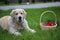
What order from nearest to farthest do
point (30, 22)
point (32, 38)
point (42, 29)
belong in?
point (32, 38)
point (42, 29)
point (30, 22)

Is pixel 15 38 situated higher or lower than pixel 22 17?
lower

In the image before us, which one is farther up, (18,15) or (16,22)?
(18,15)

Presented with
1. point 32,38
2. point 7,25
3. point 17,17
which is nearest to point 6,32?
point 7,25

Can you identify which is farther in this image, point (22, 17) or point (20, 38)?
point (22, 17)

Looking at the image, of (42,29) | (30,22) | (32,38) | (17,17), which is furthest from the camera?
(30,22)

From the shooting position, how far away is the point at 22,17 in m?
4.72

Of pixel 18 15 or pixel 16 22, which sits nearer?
pixel 18 15

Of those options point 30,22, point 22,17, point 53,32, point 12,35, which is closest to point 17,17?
point 22,17

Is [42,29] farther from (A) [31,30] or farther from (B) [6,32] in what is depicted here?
(B) [6,32]

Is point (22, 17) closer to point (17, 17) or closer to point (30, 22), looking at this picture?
point (17, 17)

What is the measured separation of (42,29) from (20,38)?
835 mm

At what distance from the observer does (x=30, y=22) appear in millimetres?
5883

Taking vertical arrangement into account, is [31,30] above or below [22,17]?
below

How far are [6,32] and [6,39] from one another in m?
0.57
